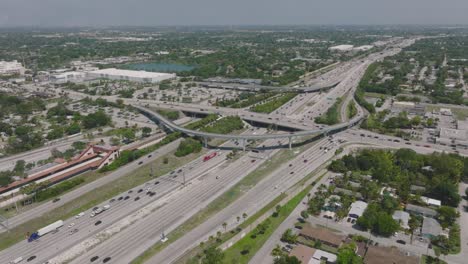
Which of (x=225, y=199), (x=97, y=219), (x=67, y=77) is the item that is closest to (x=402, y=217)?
(x=225, y=199)

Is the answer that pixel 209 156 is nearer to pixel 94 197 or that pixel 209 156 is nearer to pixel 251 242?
pixel 94 197

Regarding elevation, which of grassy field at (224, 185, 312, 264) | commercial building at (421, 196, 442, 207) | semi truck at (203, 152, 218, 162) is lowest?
grassy field at (224, 185, 312, 264)

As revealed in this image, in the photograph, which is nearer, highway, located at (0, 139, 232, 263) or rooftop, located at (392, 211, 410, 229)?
highway, located at (0, 139, 232, 263)

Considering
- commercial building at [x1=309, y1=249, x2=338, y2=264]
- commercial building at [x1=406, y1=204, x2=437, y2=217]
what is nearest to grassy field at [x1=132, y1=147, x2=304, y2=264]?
commercial building at [x1=309, y1=249, x2=338, y2=264]

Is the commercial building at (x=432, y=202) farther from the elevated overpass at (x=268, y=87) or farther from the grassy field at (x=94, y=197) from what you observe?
the elevated overpass at (x=268, y=87)

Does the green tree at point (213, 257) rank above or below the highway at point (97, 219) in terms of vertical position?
above

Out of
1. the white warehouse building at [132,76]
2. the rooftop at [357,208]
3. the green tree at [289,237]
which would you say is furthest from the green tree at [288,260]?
the white warehouse building at [132,76]

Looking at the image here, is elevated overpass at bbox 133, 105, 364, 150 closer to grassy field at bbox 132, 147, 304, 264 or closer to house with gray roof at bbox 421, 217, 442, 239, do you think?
grassy field at bbox 132, 147, 304, 264
